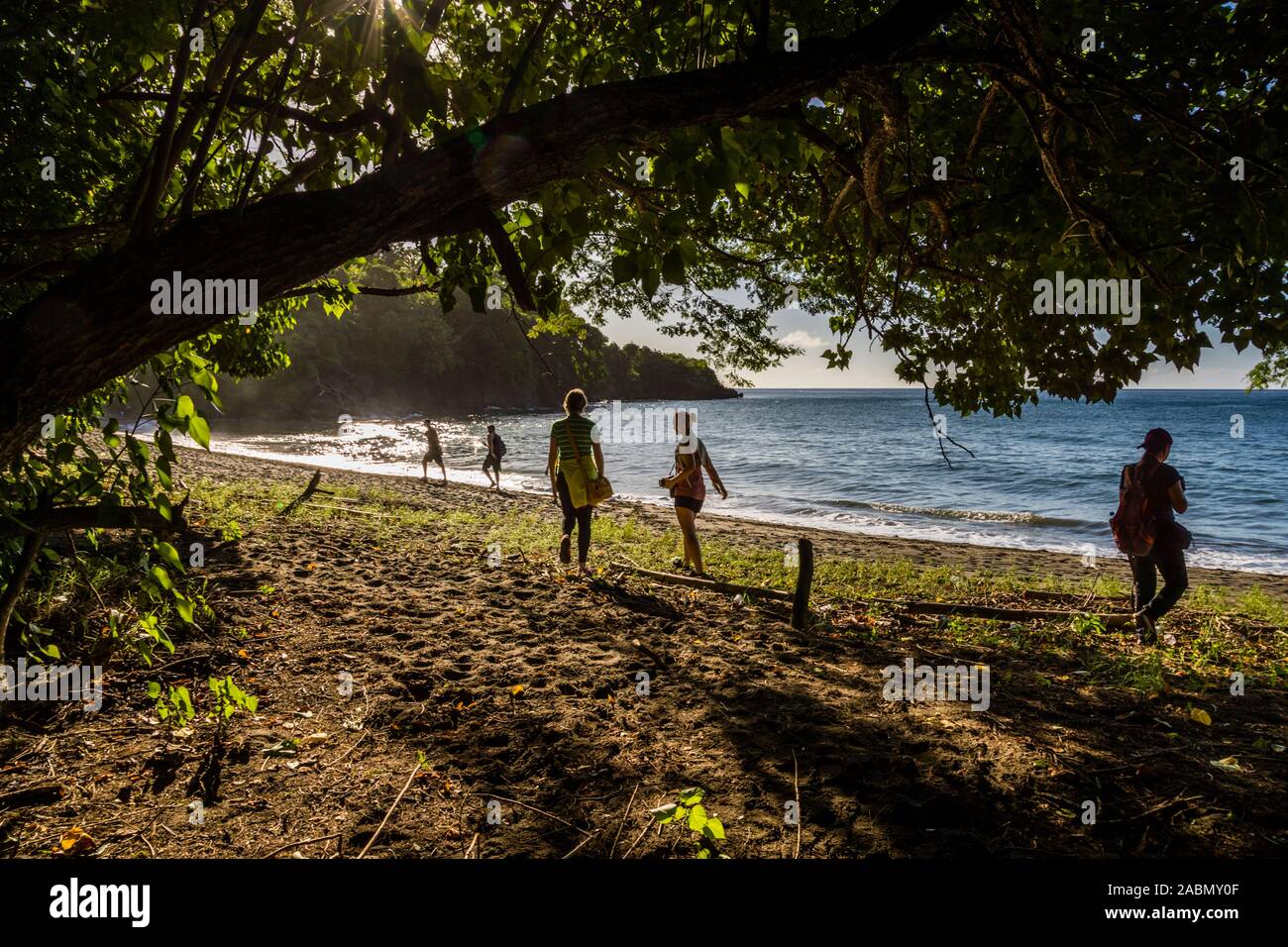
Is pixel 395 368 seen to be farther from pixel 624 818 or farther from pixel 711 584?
pixel 624 818

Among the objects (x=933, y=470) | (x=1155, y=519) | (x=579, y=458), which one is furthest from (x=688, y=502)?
(x=933, y=470)

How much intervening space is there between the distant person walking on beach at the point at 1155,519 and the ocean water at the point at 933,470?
3073 mm

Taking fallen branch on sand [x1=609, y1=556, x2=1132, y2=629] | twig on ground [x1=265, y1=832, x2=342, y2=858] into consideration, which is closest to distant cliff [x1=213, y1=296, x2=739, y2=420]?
fallen branch on sand [x1=609, y1=556, x2=1132, y2=629]

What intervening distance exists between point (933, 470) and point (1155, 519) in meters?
33.7

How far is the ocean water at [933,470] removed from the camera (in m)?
21.4

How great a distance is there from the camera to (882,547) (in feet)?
54.2

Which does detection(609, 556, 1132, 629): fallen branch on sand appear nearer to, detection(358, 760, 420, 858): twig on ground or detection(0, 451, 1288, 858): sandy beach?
detection(0, 451, 1288, 858): sandy beach

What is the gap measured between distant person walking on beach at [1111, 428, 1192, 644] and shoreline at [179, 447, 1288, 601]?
692cm

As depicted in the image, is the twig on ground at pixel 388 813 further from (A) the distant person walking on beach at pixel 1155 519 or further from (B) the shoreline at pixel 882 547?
(B) the shoreline at pixel 882 547

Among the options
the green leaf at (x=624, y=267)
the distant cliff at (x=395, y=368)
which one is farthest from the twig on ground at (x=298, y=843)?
the distant cliff at (x=395, y=368)

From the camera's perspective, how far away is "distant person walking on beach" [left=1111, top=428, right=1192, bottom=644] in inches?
253
